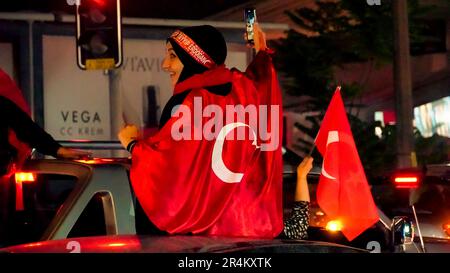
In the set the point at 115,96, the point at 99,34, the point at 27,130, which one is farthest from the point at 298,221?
the point at 115,96

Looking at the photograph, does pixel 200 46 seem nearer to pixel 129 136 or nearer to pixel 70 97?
pixel 129 136

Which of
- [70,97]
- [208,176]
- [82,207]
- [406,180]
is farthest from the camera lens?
Result: [70,97]

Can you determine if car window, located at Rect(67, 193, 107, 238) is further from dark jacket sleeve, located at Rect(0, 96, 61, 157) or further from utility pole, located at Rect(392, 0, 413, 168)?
utility pole, located at Rect(392, 0, 413, 168)

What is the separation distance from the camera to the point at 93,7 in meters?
9.30

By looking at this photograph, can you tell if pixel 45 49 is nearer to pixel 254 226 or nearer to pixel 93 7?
pixel 93 7

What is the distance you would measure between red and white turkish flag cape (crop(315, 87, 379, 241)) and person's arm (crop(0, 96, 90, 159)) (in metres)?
1.31

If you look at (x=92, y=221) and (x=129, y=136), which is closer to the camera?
(x=129, y=136)

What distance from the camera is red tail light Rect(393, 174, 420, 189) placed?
8445mm

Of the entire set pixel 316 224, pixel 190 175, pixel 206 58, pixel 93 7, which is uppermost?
pixel 93 7

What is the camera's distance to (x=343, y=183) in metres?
5.10

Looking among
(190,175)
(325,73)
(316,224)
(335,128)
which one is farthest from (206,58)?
(325,73)

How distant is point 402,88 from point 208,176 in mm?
8146

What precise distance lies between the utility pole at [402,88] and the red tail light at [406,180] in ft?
12.1
